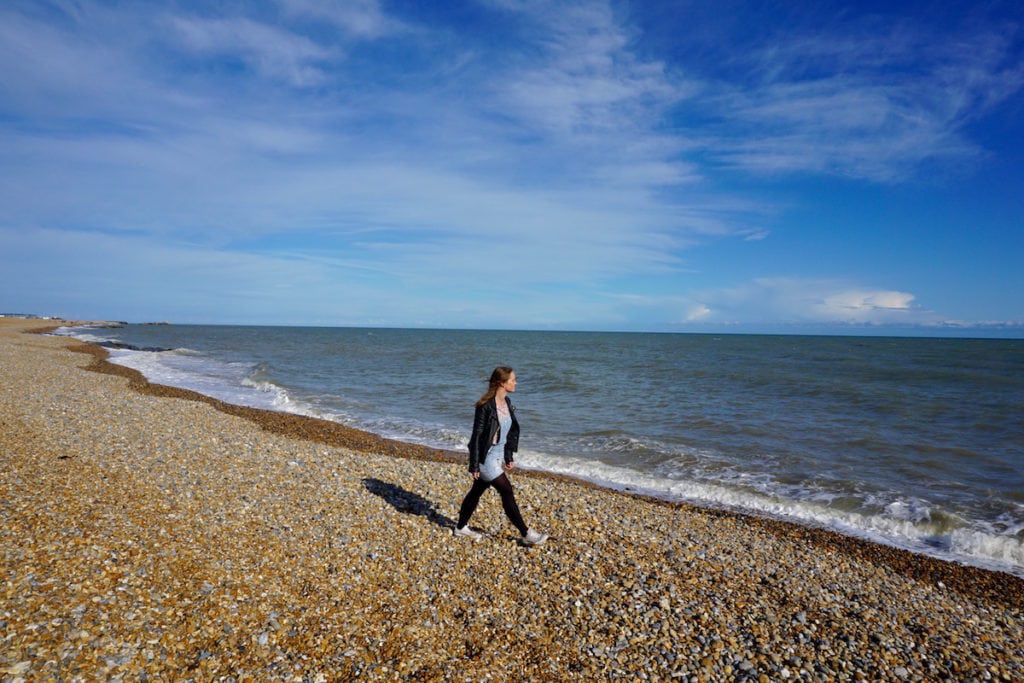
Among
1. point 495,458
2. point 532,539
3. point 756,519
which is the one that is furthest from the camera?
point 756,519

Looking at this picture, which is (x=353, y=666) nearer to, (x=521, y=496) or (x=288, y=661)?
(x=288, y=661)

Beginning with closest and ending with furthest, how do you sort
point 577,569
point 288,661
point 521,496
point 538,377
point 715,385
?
1. point 288,661
2. point 577,569
3. point 521,496
4. point 715,385
5. point 538,377

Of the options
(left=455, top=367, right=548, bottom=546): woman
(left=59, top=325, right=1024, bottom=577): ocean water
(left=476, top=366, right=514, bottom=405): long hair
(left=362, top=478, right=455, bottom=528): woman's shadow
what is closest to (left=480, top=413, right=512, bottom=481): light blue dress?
(left=455, top=367, right=548, bottom=546): woman

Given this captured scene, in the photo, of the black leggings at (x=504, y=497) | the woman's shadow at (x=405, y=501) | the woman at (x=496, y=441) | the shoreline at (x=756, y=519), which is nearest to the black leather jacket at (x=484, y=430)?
the woman at (x=496, y=441)

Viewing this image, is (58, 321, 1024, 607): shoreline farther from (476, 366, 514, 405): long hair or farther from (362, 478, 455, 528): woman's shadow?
(476, 366, 514, 405): long hair

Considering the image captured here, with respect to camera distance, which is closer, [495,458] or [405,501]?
[495,458]

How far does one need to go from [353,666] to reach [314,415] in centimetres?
1707

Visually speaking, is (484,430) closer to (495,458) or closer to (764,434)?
(495,458)

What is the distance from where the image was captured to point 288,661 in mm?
4742

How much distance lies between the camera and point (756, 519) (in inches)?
427

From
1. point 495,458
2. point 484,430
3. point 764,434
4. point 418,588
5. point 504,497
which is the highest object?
point 484,430

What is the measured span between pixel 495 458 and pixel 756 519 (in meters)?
6.46

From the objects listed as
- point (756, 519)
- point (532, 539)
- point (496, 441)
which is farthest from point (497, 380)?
point (756, 519)

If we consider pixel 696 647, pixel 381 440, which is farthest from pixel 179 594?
pixel 381 440
